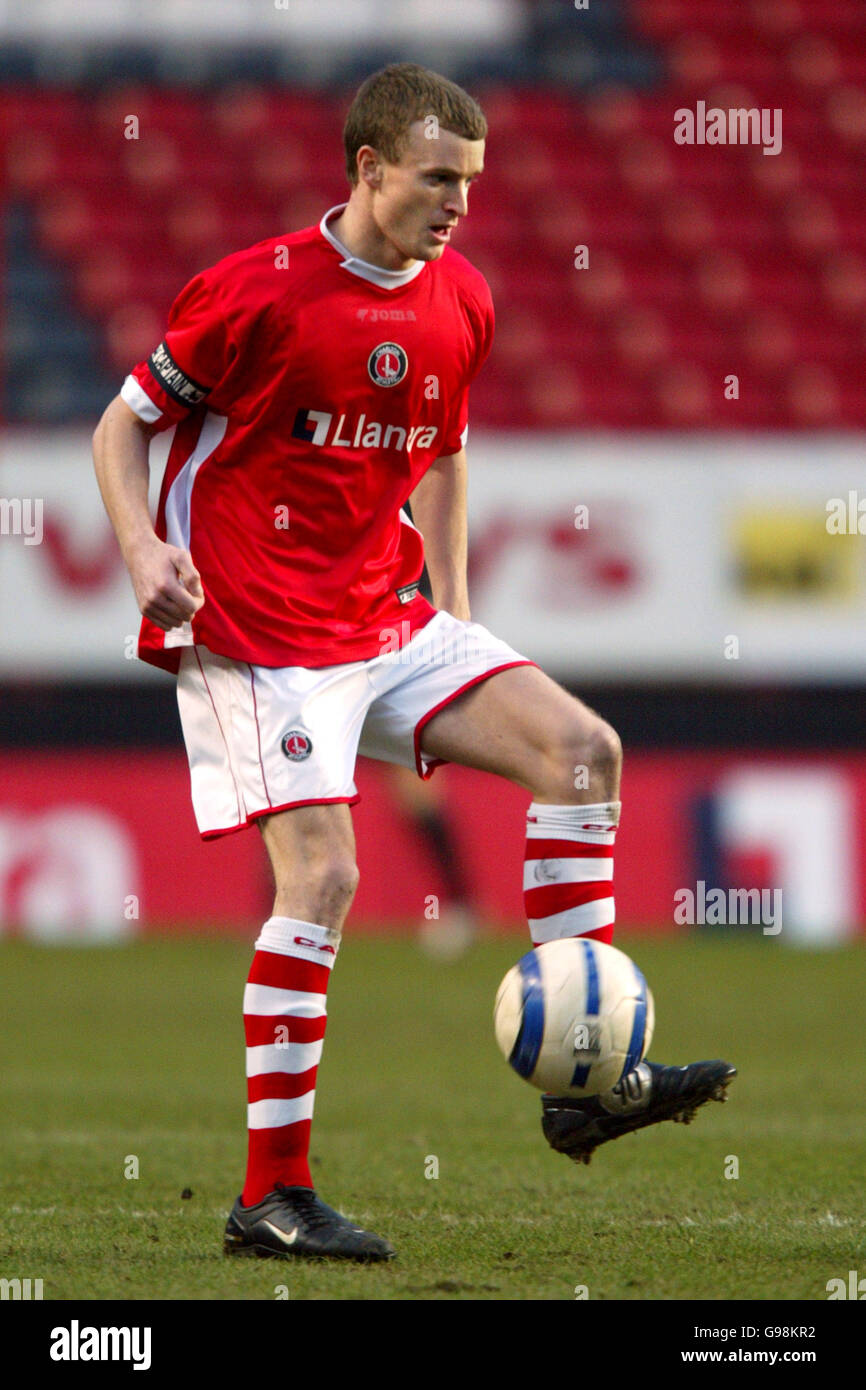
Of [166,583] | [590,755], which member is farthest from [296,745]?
[590,755]

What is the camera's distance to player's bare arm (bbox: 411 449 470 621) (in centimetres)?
429

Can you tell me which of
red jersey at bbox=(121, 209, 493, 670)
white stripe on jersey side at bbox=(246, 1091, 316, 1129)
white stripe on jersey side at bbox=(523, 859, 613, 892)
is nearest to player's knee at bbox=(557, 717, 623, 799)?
white stripe on jersey side at bbox=(523, 859, 613, 892)

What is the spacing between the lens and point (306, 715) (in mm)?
3814

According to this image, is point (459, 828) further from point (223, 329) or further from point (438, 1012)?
point (223, 329)

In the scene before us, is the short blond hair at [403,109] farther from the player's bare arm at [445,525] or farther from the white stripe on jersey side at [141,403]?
the player's bare arm at [445,525]

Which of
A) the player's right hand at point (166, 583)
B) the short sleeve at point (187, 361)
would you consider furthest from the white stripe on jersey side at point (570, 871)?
the short sleeve at point (187, 361)

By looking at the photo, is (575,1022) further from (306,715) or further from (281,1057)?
(306,715)

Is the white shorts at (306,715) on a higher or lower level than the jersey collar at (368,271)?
lower

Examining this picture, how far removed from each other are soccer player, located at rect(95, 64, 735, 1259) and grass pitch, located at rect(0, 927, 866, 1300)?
0.81 ft

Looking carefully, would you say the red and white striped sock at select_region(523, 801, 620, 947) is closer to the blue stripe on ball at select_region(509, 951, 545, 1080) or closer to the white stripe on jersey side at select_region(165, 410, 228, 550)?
the blue stripe on ball at select_region(509, 951, 545, 1080)

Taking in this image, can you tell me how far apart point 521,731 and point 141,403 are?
94cm

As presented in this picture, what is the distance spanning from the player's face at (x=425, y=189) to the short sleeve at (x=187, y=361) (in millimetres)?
353

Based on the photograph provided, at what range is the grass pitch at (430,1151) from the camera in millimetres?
3451
